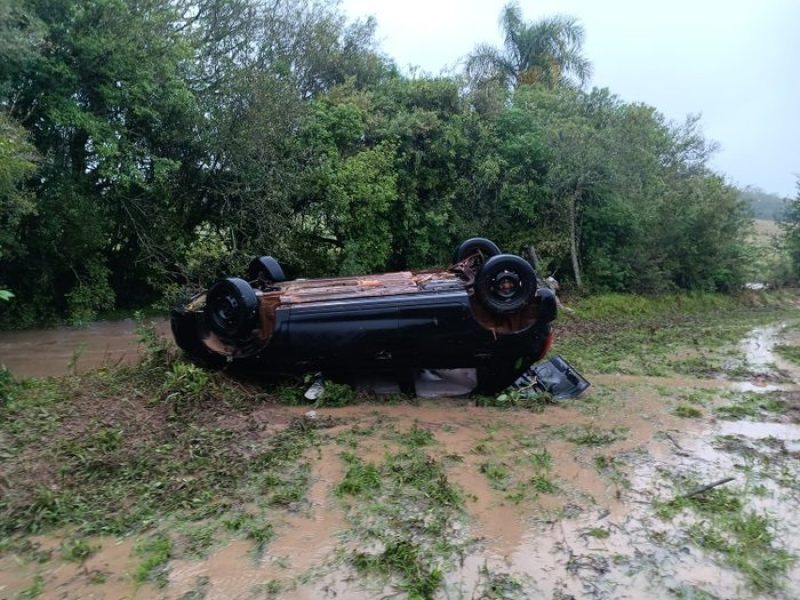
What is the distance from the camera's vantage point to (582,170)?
638 inches

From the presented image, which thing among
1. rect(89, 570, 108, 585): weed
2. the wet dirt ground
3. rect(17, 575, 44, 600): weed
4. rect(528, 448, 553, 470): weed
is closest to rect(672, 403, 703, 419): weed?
the wet dirt ground

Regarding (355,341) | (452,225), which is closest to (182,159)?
(452,225)

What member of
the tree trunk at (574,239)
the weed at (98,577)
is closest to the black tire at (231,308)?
the weed at (98,577)

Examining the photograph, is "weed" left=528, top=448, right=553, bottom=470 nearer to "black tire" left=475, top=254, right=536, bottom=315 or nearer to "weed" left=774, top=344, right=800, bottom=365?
"black tire" left=475, top=254, right=536, bottom=315

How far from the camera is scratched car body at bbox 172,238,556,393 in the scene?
21.7 ft

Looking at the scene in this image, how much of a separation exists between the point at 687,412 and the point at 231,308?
5.20 meters

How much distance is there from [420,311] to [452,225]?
10351mm

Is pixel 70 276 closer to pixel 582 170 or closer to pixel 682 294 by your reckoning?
pixel 582 170

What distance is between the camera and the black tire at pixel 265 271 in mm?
8555

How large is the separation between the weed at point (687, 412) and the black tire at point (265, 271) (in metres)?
5.27

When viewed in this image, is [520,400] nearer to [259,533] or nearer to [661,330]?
[259,533]

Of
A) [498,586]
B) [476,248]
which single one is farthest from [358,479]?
[476,248]

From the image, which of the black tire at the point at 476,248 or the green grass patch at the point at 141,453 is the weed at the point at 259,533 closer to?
the green grass patch at the point at 141,453

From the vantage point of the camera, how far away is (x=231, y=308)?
6730 mm
